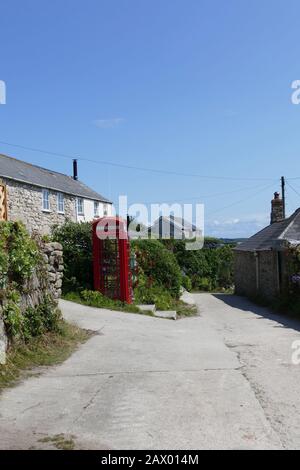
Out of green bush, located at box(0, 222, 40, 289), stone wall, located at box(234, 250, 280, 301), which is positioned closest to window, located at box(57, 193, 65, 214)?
stone wall, located at box(234, 250, 280, 301)

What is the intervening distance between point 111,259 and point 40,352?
25.8 feet

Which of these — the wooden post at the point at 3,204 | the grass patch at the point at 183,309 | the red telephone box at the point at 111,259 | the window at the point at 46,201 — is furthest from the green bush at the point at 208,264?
the wooden post at the point at 3,204

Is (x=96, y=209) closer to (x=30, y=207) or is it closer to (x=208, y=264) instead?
(x=208, y=264)

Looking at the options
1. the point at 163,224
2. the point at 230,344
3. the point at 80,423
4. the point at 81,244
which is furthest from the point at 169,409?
the point at 163,224

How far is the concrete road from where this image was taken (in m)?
5.07

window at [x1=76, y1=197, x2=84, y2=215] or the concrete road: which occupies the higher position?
window at [x1=76, y1=197, x2=84, y2=215]

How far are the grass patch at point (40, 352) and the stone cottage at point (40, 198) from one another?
12.1 meters

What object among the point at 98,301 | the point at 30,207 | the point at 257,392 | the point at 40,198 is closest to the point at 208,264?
the point at 40,198

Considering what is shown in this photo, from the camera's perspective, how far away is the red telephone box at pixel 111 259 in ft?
52.7

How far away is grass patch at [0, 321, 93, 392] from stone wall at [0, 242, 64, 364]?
0.74ft

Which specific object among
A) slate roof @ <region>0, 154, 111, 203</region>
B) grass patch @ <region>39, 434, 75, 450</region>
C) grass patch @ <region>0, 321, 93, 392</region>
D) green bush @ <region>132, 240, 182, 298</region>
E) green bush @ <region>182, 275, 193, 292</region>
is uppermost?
slate roof @ <region>0, 154, 111, 203</region>

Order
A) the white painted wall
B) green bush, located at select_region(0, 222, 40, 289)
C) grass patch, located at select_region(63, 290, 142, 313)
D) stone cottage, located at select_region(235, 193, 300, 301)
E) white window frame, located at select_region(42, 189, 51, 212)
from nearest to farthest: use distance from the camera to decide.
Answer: green bush, located at select_region(0, 222, 40, 289), grass patch, located at select_region(63, 290, 142, 313), stone cottage, located at select_region(235, 193, 300, 301), white window frame, located at select_region(42, 189, 51, 212), the white painted wall

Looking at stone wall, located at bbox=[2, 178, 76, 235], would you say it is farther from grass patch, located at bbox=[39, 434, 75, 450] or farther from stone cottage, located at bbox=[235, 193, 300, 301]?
grass patch, located at bbox=[39, 434, 75, 450]
